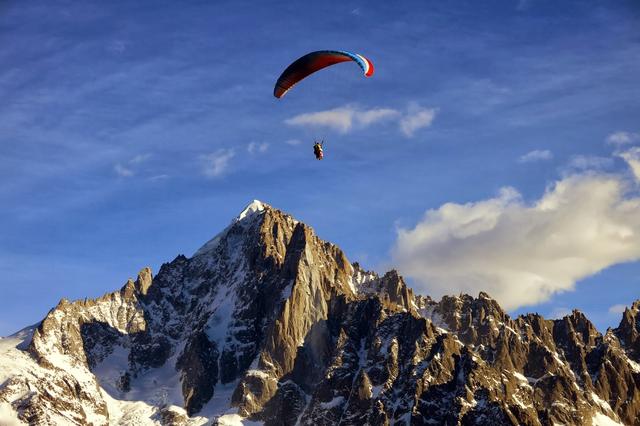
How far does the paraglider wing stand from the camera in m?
182

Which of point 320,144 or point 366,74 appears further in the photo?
point 320,144

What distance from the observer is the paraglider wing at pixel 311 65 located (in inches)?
7146

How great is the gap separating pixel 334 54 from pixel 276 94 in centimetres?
1345

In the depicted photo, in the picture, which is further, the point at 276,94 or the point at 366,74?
the point at 276,94

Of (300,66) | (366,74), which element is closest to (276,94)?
(300,66)

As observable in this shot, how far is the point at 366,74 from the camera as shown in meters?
176

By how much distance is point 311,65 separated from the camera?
18575 centimetres

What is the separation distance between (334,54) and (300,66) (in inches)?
276

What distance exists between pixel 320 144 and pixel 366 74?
19.9m

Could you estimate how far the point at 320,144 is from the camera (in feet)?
628

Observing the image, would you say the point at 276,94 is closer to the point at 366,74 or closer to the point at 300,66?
the point at 300,66

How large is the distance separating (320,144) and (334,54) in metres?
16.8

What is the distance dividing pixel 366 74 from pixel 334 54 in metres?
9.78
